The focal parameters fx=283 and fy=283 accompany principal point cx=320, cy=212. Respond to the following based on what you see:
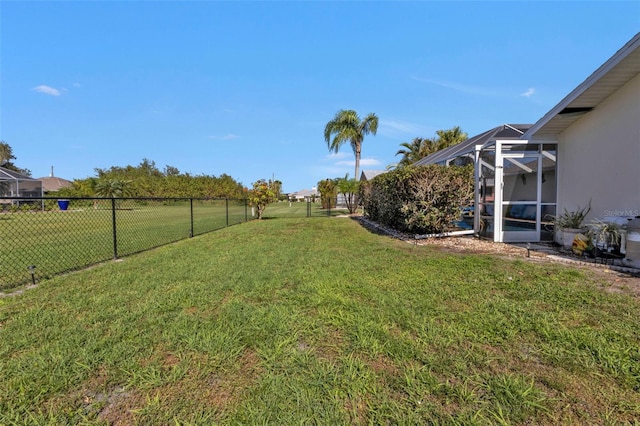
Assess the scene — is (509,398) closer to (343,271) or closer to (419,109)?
(343,271)

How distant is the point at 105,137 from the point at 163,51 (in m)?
24.8

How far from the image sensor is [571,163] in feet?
20.4

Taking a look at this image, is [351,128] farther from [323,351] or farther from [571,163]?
[323,351]

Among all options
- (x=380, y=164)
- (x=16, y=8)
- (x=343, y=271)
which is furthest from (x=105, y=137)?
(x=343, y=271)

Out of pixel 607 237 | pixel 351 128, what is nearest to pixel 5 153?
pixel 351 128

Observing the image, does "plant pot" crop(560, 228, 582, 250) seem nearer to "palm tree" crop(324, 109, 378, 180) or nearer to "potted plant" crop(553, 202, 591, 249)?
"potted plant" crop(553, 202, 591, 249)

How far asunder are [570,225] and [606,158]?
1386 mm

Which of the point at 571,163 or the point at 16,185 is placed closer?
the point at 571,163

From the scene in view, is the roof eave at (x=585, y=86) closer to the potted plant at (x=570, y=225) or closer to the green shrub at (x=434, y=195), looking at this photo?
the green shrub at (x=434, y=195)

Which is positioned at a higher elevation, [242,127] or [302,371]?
[242,127]

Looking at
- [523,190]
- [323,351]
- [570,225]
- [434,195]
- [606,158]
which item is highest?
[606,158]

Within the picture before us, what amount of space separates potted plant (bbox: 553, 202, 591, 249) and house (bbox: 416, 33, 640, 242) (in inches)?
5.9

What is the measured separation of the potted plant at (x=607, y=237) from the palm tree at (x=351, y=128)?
19.4 meters

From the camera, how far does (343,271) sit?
429 cm
